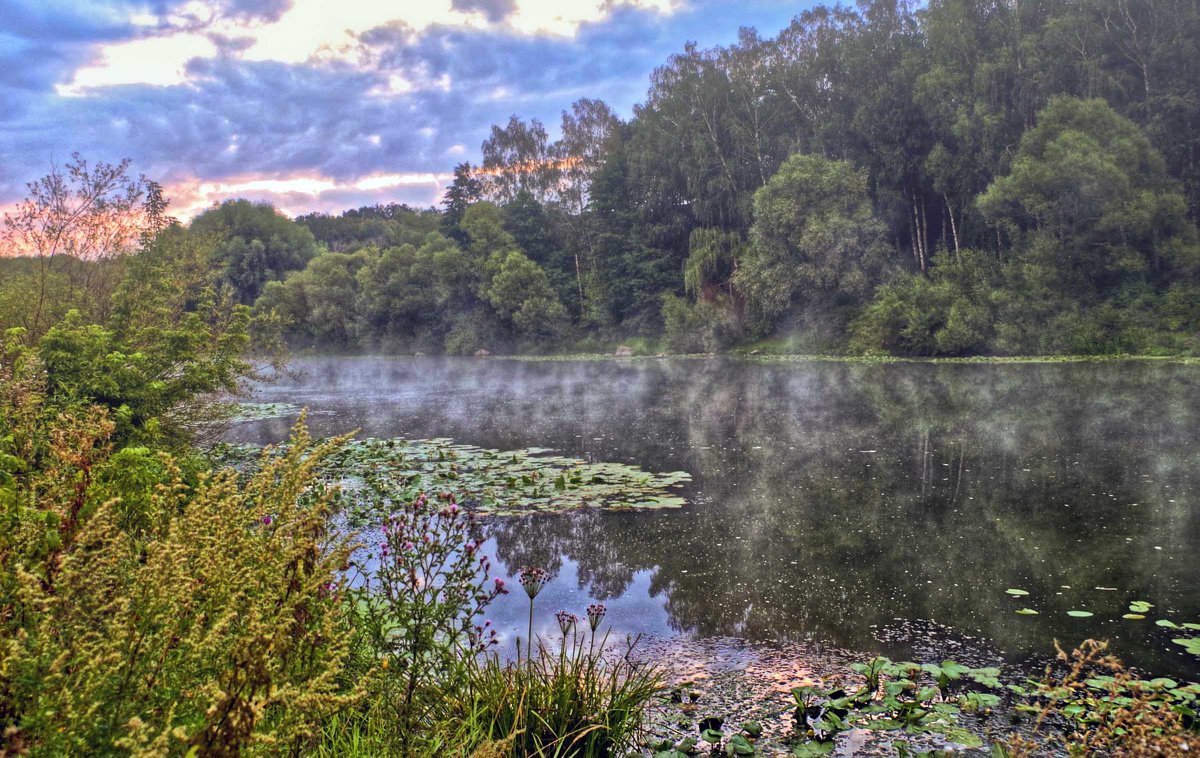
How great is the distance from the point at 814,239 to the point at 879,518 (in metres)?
31.1

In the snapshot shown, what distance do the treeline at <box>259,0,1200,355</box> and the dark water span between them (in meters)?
13.4

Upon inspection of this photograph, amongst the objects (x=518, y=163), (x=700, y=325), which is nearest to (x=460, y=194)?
(x=518, y=163)

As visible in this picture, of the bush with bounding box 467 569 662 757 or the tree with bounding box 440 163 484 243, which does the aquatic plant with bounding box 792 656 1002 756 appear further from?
the tree with bounding box 440 163 484 243

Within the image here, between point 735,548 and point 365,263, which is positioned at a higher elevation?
point 365,263

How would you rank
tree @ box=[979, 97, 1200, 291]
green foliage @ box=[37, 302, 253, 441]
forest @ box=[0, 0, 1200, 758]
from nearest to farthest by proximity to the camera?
forest @ box=[0, 0, 1200, 758] < green foliage @ box=[37, 302, 253, 441] < tree @ box=[979, 97, 1200, 291]

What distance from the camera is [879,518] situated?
328 inches

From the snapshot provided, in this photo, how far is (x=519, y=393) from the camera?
81.4 ft

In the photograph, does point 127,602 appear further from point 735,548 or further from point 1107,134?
point 1107,134

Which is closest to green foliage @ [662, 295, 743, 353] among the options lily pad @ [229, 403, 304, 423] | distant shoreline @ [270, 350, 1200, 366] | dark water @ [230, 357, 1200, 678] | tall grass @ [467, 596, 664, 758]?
distant shoreline @ [270, 350, 1200, 366]

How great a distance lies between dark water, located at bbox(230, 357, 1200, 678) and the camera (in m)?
5.70

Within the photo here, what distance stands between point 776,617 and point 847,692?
1332 mm

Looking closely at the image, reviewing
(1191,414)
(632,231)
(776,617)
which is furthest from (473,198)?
(776,617)

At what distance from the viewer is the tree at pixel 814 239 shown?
37.0 m

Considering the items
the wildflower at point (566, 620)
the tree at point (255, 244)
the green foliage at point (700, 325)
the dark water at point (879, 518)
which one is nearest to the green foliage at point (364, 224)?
the tree at point (255, 244)
